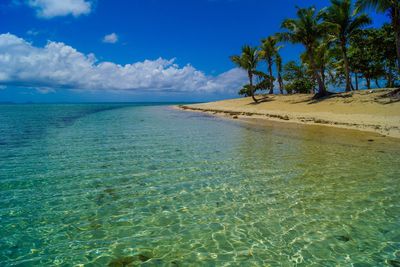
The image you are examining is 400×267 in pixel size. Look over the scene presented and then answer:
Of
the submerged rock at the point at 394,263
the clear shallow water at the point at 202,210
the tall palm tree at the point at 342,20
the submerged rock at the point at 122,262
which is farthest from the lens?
the tall palm tree at the point at 342,20

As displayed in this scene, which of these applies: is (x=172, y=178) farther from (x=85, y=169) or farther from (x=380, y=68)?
(x=380, y=68)

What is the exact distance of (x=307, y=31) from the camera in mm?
39656

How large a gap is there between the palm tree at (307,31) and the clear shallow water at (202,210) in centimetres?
3043

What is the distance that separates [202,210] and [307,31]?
1589 inches

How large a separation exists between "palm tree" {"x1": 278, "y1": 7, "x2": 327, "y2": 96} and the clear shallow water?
99.8 feet

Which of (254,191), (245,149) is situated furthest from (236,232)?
(245,149)

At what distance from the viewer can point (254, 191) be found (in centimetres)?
786

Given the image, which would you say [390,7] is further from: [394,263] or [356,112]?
[394,263]

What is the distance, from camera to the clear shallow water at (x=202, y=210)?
15.8ft

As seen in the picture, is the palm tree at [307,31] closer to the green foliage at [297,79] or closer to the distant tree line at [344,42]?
the distant tree line at [344,42]

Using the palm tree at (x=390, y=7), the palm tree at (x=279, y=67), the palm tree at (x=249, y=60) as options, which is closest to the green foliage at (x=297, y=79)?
the palm tree at (x=279, y=67)

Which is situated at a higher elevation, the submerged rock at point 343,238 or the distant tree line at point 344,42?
the distant tree line at point 344,42

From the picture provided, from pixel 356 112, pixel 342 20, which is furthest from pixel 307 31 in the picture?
pixel 356 112

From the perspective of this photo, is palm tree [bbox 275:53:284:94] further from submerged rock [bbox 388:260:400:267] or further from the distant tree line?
submerged rock [bbox 388:260:400:267]
